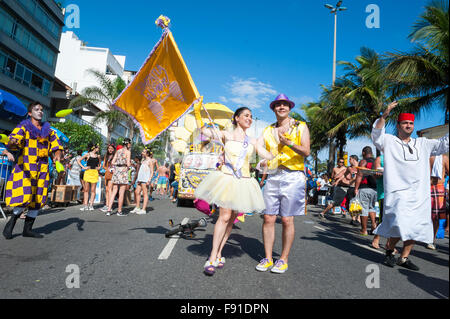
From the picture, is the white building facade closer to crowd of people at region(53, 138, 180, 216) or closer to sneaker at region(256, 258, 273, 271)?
crowd of people at region(53, 138, 180, 216)

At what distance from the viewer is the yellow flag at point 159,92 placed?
4.14m

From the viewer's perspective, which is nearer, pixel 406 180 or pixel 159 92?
pixel 406 180

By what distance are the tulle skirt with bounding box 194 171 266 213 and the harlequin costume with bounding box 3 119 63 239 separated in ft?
9.99

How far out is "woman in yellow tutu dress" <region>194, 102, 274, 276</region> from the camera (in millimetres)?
3123

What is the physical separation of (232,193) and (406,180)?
2067 millimetres

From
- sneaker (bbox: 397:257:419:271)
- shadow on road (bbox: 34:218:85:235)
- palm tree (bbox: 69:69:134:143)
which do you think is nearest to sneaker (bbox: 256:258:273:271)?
sneaker (bbox: 397:257:419:271)

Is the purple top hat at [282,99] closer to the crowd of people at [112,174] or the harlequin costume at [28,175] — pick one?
the harlequin costume at [28,175]

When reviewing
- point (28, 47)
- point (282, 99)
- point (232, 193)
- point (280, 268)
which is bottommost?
point (280, 268)

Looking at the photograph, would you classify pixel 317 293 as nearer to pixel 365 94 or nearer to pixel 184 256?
pixel 184 256

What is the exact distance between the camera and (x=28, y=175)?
177 inches

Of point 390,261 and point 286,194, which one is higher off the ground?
point 286,194

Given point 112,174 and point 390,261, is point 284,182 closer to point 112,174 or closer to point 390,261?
point 390,261

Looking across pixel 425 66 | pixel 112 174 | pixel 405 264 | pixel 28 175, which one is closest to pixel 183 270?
pixel 405 264
